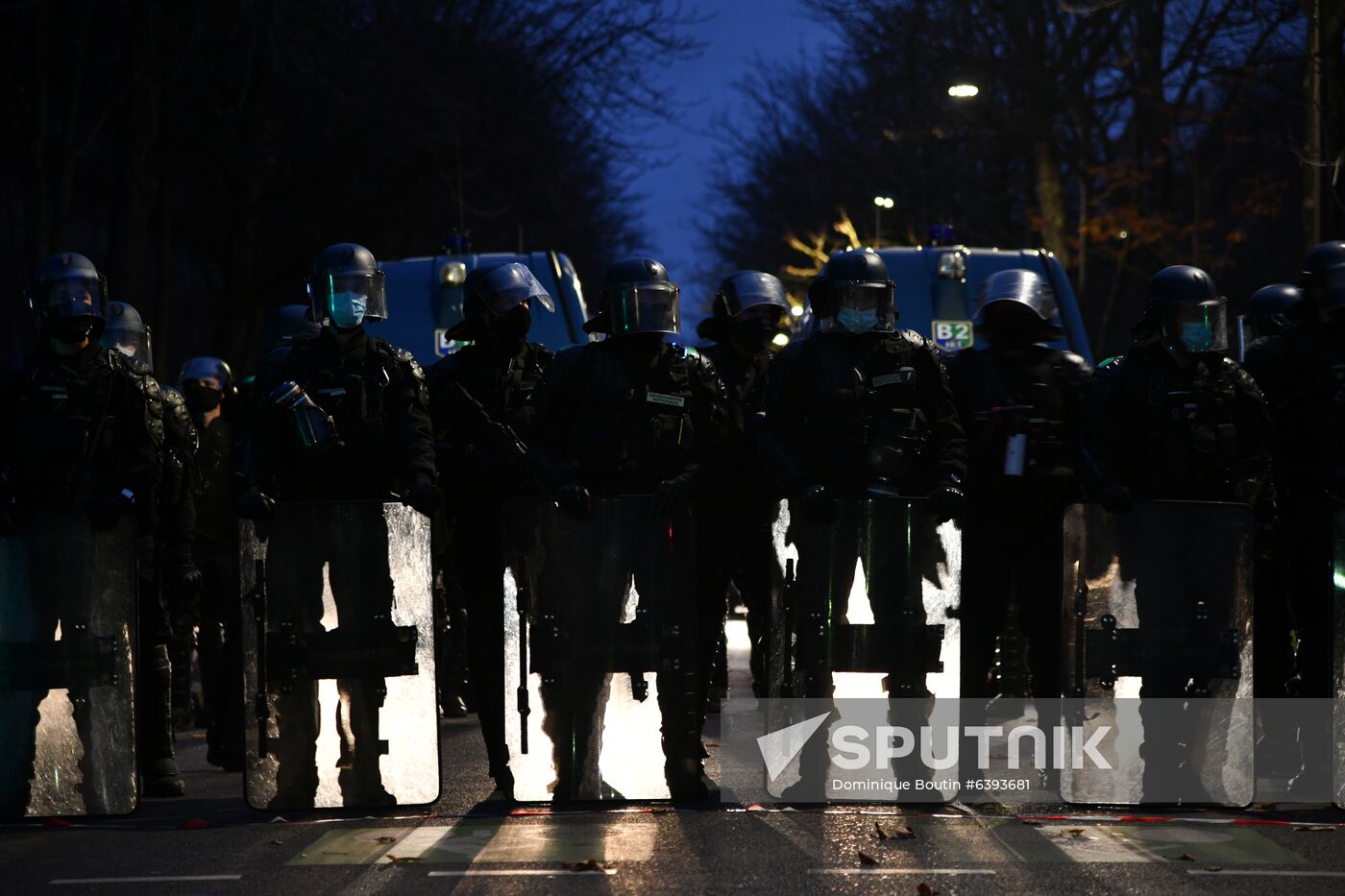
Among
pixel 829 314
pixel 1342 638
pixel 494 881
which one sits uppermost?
pixel 829 314

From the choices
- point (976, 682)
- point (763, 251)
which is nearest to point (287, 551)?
point (976, 682)

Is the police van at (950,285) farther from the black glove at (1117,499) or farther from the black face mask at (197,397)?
the black glove at (1117,499)

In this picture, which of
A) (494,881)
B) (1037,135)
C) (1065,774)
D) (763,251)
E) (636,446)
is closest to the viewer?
(494,881)

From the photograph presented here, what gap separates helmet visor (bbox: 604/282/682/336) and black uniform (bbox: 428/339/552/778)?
0.46 metres

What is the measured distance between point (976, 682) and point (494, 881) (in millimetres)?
2580

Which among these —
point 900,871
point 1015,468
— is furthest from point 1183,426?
point 900,871

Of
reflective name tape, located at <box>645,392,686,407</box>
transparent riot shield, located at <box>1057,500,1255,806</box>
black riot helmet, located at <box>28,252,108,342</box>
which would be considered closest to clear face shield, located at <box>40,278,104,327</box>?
black riot helmet, located at <box>28,252,108,342</box>

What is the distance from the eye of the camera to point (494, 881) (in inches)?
242

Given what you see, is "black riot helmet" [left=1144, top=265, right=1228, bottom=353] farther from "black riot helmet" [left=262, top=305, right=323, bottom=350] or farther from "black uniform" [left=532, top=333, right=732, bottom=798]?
"black riot helmet" [left=262, top=305, right=323, bottom=350]

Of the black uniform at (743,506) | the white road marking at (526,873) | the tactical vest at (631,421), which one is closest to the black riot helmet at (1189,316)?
the black uniform at (743,506)

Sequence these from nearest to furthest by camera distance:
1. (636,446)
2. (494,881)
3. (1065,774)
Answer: (494,881) < (1065,774) < (636,446)

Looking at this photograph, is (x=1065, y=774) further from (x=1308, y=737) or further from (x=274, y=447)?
(x=274, y=447)

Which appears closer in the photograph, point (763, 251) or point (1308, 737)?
point (1308, 737)

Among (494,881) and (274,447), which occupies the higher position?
(274,447)
